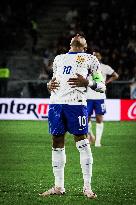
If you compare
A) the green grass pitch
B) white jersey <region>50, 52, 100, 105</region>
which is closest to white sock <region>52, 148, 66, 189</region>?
the green grass pitch

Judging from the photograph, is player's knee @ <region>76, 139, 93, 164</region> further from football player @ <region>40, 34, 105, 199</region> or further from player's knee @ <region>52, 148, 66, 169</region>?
player's knee @ <region>52, 148, 66, 169</region>

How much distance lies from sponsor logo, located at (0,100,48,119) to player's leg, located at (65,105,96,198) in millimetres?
16222

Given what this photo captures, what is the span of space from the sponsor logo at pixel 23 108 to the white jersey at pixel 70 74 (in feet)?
53.0

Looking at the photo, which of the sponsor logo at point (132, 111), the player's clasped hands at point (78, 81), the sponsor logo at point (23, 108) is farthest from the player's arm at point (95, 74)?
the sponsor logo at point (132, 111)

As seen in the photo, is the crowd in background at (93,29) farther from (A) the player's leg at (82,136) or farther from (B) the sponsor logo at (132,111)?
(A) the player's leg at (82,136)

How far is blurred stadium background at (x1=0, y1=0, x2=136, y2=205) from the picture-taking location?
12211 millimetres

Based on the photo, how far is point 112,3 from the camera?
3500cm

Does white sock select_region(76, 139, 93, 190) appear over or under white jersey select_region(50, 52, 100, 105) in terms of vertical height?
under

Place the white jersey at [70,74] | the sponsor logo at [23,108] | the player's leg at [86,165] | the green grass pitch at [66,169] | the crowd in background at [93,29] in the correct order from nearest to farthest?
the green grass pitch at [66,169] < the player's leg at [86,165] < the white jersey at [70,74] < the sponsor logo at [23,108] < the crowd in background at [93,29]

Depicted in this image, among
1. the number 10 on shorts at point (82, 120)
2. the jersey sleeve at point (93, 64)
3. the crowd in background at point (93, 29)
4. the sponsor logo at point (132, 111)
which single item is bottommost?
the sponsor logo at point (132, 111)

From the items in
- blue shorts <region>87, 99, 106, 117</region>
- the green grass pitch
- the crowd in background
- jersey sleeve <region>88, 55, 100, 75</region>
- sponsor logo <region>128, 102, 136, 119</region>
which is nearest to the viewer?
the green grass pitch

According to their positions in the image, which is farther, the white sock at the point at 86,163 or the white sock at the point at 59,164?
the white sock at the point at 59,164

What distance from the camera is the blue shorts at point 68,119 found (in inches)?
431

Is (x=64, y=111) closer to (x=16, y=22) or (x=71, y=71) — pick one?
(x=71, y=71)
